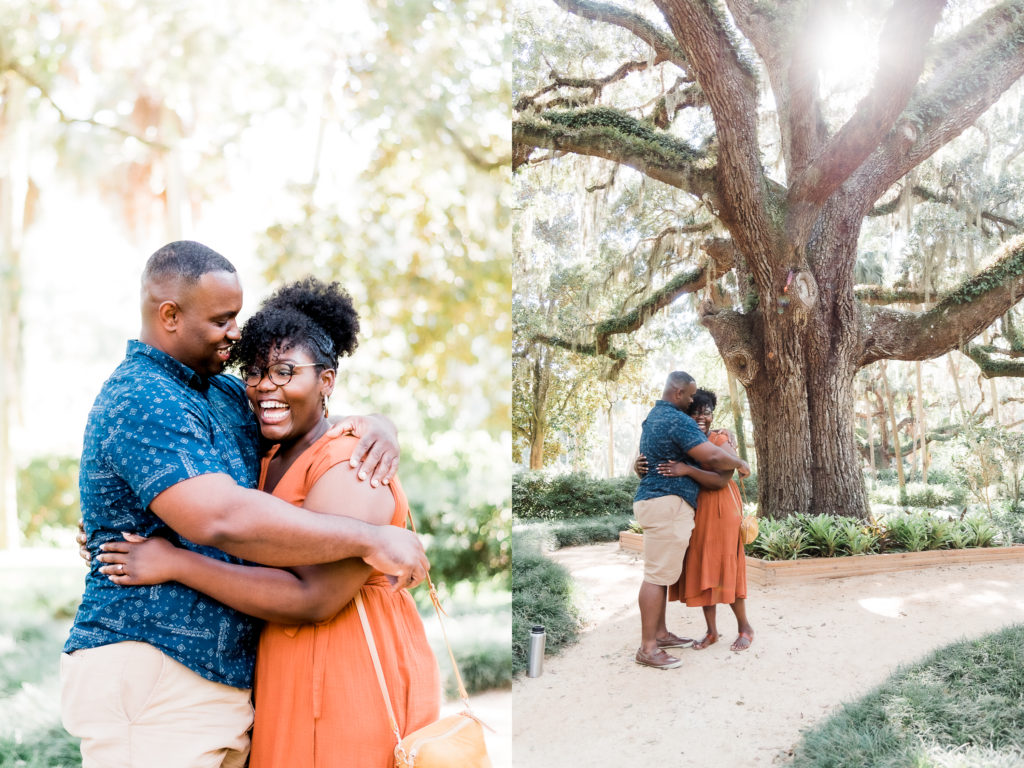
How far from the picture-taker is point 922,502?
2.45m

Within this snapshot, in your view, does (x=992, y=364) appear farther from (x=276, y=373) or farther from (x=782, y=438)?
(x=276, y=373)

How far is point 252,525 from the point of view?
1168 millimetres

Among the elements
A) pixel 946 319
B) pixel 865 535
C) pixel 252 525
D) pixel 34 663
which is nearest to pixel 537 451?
pixel 865 535

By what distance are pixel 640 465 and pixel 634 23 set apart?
1.56 m

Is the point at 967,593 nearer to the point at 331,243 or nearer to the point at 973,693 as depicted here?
the point at 973,693

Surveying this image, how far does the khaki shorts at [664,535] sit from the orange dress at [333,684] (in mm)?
1369

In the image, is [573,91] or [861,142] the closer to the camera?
[861,142]

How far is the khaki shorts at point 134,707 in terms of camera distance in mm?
1245

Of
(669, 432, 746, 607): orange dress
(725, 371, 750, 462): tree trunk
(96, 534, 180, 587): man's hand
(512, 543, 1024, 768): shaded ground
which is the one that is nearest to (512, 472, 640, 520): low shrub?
(512, 543, 1024, 768): shaded ground

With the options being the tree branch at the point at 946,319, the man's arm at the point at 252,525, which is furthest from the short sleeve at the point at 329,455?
the tree branch at the point at 946,319

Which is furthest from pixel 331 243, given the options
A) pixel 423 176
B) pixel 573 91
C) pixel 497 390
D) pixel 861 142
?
pixel 861 142

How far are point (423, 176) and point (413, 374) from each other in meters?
1.43

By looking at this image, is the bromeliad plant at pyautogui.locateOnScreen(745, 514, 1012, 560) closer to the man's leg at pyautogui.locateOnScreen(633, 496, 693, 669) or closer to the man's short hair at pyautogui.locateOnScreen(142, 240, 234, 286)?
the man's leg at pyautogui.locateOnScreen(633, 496, 693, 669)

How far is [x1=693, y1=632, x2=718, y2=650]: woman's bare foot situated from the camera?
2.60 meters
